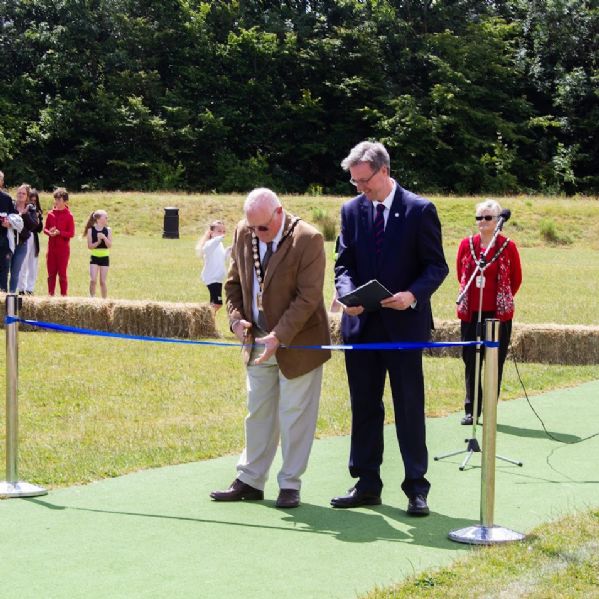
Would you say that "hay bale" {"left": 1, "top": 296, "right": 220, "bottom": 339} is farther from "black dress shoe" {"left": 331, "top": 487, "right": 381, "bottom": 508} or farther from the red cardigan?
"black dress shoe" {"left": 331, "top": 487, "right": 381, "bottom": 508}

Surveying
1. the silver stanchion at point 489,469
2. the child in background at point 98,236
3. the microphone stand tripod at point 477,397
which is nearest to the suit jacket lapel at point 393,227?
the silver stanchion at point 489,469

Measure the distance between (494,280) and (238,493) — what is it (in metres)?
3.44

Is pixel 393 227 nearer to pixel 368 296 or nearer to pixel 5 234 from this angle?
pixel 368 296

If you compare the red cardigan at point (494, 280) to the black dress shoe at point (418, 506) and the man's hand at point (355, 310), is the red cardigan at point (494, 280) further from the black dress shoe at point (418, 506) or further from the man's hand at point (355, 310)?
the black dress shoe at point (418, 506)

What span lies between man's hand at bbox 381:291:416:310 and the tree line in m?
55.5

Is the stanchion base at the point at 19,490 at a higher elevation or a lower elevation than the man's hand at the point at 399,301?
lower

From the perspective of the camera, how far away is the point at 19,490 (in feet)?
23.6

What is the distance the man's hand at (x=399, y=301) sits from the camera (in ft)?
21.5

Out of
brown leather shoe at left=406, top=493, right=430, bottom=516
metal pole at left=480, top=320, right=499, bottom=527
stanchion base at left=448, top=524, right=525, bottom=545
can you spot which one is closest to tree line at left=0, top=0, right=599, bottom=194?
brown leather shoe at left=406, top=493, right=430, bottom=516

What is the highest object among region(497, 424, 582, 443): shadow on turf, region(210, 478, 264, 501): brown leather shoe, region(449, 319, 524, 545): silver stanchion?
region(449, 319, 524, 545): silver stanchion

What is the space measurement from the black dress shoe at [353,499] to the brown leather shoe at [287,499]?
8.9 inches

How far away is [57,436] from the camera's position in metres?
9.24

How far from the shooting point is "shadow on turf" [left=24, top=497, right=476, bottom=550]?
6281 millimetres

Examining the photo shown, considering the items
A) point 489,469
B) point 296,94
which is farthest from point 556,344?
point 296,94
